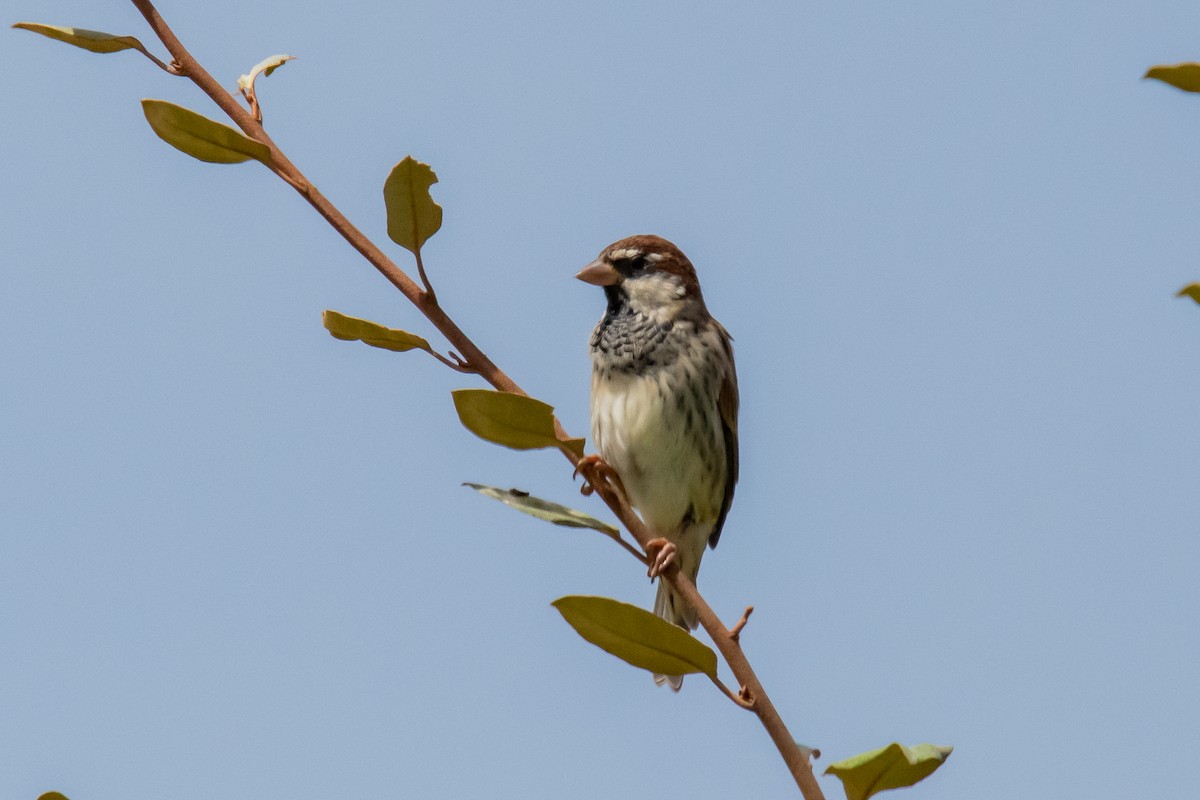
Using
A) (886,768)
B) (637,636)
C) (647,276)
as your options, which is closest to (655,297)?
(647,276)

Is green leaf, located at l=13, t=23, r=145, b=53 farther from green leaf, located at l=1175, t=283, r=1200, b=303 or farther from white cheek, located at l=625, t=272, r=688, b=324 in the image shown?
white cheek, located at l=625, t=272, r=688, b=324

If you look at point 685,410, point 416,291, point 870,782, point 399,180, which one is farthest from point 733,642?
point 685,410

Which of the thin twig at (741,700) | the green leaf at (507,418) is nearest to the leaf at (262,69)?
the green leaf at (507,418)

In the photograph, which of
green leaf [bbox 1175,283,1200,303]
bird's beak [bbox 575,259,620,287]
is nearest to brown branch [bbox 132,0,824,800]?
green leaf [bbox 1175,283,1200,303]

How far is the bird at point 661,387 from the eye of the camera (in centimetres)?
335

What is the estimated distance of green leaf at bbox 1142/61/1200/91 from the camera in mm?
930

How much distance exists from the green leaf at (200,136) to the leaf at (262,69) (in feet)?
0.54

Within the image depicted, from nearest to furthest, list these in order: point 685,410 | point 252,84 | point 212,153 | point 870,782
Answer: point 870,782 < point 212,153 < point 252,84 < point 685,410

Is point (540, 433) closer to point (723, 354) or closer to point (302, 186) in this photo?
point (302, 186)

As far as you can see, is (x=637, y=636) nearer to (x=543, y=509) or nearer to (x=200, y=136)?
(x=543, y=509)

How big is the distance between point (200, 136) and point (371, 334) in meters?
0.23

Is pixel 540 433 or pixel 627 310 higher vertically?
pixel 627 310

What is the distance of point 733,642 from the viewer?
1199 millimetres

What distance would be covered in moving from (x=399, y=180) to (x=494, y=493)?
0.32 meters
